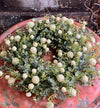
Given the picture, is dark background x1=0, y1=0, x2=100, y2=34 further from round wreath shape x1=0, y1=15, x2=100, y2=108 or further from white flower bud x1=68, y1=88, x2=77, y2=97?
white flower bud x1=68, y1=88, x2=77, y2=97

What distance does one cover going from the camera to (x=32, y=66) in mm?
596

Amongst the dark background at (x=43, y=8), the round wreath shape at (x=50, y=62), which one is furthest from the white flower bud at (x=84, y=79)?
the dark background at (x=43, y=8)

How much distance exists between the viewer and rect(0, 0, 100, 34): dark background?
1.07m

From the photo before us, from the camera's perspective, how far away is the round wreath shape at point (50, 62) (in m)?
0.54

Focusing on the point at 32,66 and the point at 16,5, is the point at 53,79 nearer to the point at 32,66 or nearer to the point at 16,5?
the point at 32,66

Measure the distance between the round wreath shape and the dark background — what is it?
410mm

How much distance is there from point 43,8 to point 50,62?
0.63 metres

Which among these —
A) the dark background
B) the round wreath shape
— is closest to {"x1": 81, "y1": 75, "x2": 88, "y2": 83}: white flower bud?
the round wreath shape

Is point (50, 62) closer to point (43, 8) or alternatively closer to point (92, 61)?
point (92, 61)

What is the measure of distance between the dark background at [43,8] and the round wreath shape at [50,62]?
410mm

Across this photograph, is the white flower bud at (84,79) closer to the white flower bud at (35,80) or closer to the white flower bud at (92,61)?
the white flower bud at (92,61)

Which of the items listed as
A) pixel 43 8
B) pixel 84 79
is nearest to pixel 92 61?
pixel 84 79

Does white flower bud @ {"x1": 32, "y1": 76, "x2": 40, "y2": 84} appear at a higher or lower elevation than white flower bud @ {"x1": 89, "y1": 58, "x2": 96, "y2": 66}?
lower

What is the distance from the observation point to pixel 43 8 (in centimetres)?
109
